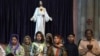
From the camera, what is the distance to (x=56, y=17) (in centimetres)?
1184

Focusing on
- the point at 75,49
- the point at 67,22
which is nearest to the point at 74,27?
the point at 67,22

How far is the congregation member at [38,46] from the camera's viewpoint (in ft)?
22.9

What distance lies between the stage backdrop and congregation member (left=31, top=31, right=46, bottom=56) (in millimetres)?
4786

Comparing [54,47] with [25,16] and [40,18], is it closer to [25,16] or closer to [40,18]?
[40,18]

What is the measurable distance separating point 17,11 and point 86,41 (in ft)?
16.8

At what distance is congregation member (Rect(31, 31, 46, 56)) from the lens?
6.98 m

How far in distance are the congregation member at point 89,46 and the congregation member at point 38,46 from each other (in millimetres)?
741

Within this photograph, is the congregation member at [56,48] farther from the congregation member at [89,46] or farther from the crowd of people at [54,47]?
the congregation member at [89,46]

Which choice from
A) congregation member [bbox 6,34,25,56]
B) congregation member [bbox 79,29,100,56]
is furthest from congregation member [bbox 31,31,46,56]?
congregation member [bbox 79,29,100,56]

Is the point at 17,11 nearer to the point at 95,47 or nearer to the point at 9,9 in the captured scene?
the point at 9,9

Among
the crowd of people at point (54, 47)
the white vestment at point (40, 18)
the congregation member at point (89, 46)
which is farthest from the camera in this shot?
the white vestment at point (40, 18)

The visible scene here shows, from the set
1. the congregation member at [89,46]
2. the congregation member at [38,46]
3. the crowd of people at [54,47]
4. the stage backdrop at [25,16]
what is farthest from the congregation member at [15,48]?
the stage backdrop at [25,16]

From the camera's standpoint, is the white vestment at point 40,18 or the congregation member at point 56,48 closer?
the congregation member at point 56,48

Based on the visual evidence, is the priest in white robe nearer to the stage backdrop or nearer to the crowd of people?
the stage backdrop
